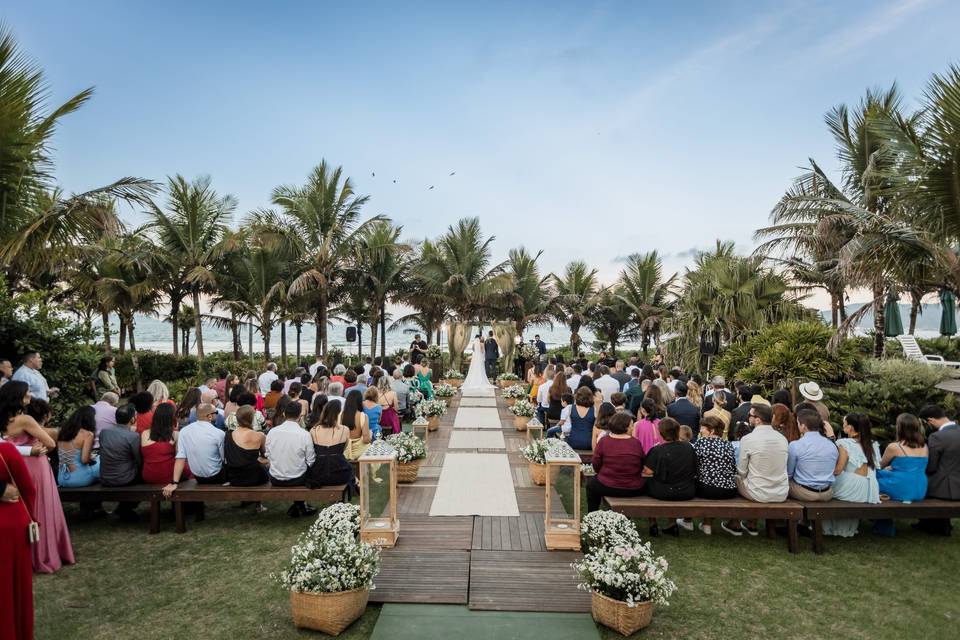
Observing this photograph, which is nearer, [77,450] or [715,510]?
[715,510]

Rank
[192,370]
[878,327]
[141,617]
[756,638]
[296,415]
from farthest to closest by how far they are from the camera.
Result: 1. [192,370]
2. [878,327]
3. [296,415]
4. [141,617]
5. [756,638]

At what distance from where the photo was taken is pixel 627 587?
396 cm

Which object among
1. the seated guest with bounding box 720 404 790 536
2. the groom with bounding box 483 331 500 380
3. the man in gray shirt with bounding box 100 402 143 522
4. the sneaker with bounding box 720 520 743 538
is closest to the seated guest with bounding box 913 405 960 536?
the seated guest with bounding box 720 404 790 536

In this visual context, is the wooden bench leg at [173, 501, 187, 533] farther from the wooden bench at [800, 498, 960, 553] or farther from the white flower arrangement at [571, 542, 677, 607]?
the wooden bench at [800, 498, 960, 553]

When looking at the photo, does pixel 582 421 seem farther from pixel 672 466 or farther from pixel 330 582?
pixel 330 582

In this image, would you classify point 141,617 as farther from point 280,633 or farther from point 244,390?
point 244,390

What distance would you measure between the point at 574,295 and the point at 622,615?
78.3 ft

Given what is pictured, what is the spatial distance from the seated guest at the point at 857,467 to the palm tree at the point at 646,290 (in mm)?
19264

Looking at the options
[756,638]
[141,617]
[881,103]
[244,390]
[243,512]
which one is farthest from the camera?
[881,103]

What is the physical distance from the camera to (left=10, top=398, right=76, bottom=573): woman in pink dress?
504 centimetres

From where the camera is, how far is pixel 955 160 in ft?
21.5

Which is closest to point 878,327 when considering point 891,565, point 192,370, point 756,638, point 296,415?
point 891,565

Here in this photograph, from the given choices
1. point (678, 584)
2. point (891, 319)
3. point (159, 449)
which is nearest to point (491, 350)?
point (891, 319)

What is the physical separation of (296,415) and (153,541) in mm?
1957
